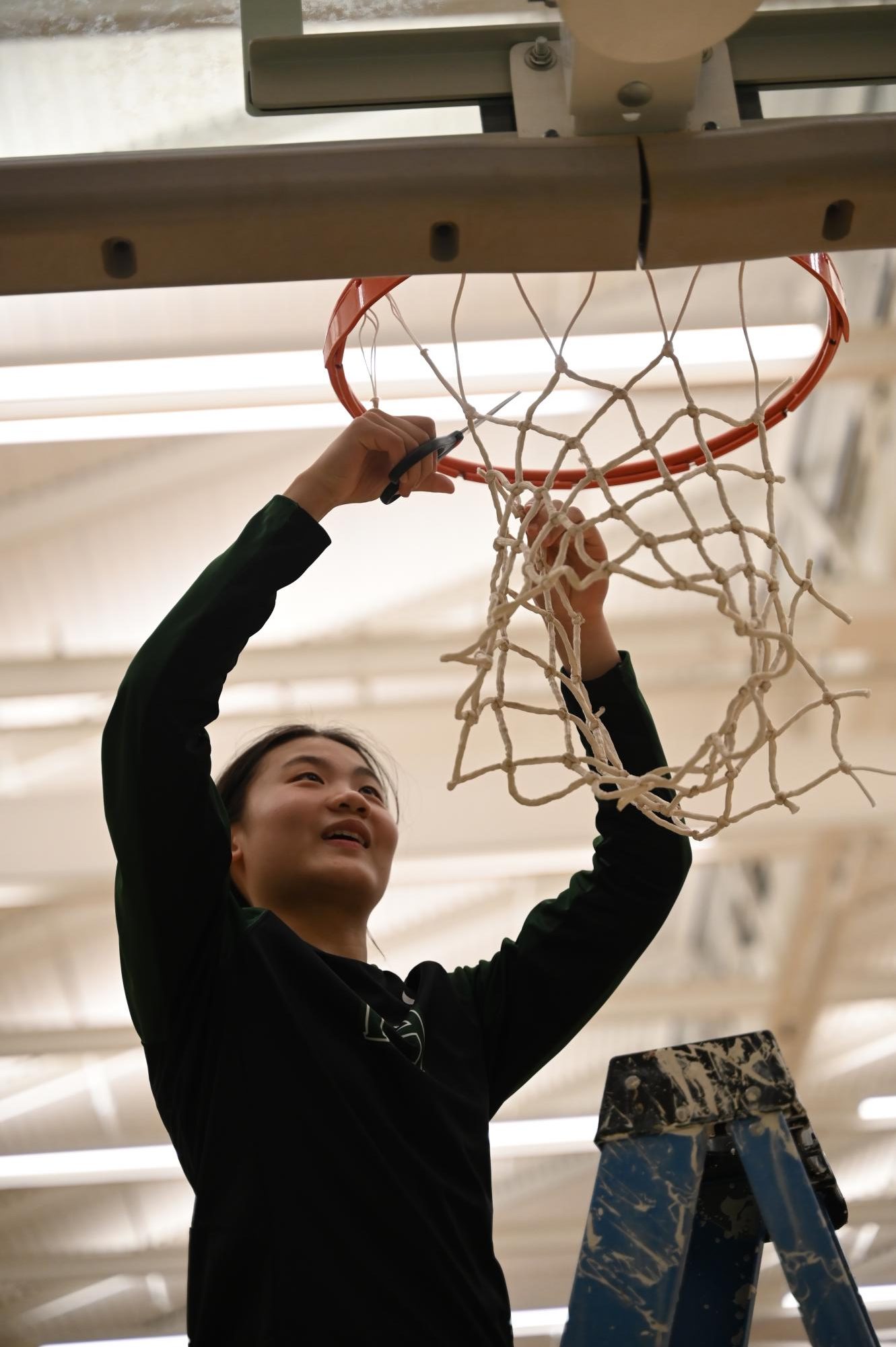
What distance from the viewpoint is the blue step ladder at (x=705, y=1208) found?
1.22 m

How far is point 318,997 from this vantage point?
136cm

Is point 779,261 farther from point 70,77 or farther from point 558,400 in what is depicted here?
point 70,77

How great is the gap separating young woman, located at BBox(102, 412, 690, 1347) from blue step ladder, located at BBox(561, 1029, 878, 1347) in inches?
4.4

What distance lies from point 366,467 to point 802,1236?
85cm

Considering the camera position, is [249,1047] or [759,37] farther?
[249,1047]

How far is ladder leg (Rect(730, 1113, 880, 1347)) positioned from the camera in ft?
3.84

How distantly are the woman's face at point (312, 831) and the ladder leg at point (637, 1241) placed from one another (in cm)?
41

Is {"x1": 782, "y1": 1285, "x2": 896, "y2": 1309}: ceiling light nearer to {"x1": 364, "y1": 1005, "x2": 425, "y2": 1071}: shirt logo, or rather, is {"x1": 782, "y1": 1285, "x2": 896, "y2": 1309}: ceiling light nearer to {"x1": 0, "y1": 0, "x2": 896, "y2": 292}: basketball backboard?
{"x1": 364, "y1": 1005, "x2": 425, "y2": 1071}: shirt logo

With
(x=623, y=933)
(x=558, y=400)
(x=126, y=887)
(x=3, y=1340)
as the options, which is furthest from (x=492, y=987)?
(x=3, y=1340)

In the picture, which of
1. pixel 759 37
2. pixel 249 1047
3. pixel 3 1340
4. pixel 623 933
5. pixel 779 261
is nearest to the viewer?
pixel 759 37

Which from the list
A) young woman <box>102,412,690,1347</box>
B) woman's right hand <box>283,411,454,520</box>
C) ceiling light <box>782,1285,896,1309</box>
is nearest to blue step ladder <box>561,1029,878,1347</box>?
young woman <box>102,412,690,1347</box>

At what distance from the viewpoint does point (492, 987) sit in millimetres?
1577

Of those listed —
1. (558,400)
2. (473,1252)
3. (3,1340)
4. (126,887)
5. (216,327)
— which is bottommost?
(3,1340)

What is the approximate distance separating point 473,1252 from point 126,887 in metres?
0.46
